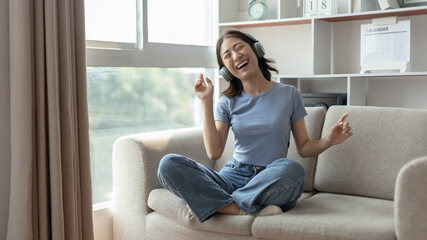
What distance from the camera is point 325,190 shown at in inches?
101

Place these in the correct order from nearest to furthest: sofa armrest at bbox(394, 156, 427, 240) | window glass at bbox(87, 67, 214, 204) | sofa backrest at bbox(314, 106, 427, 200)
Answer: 1. sofa armrest at bbox(394, 156, 427, 240)
2. sofa backrest at bbox(314, 106, 427, 200)
3. window glass at bbox(87, 67, 214, 204)

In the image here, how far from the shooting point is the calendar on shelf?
294 cm

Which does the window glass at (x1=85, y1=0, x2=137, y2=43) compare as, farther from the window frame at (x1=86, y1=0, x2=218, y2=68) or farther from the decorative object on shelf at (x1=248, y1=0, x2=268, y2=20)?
the decorative object on shelf at (x1=248, y1=0, x2=268, y2=20)

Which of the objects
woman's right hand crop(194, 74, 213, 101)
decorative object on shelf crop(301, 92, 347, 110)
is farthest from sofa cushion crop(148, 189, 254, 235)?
decorative object on shelf crop(301, 92, 347, 110)

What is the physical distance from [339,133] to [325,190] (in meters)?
0.36

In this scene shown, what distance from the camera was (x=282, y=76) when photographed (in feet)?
10.8

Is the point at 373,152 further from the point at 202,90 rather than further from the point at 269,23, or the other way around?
the point at 269,23

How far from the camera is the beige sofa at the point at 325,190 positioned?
6.36 ft

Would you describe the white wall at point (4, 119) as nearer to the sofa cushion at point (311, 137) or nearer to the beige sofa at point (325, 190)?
the beige sofa at point (325, 190)

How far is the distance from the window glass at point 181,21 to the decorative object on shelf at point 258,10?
275mm

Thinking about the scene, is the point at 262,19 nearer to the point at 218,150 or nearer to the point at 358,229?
the point at 218,150

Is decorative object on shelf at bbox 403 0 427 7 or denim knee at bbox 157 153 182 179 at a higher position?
decorative object on shelf at bbox 403 0 427 7

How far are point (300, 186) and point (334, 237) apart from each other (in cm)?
29

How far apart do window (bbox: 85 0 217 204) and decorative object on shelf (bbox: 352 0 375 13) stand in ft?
2.95
